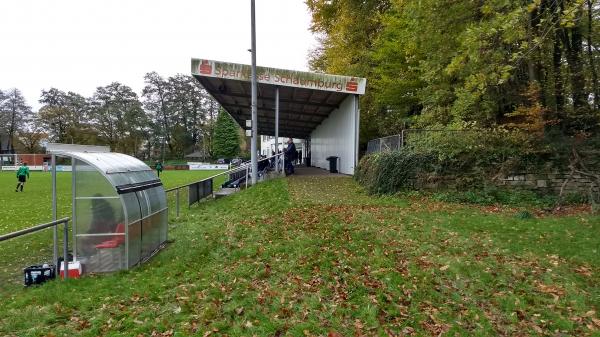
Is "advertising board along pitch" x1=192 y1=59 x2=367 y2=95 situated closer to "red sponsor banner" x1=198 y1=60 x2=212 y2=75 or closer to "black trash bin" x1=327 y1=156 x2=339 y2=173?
"red sponsor banner" x1=198 y1=60 x2=212 y2=75

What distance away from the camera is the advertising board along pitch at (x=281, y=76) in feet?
51.2

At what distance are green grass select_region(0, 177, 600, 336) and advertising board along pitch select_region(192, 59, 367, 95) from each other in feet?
29.0

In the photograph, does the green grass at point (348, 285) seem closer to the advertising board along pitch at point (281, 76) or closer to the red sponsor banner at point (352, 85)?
the advertising board along pitch at point (281, 76)

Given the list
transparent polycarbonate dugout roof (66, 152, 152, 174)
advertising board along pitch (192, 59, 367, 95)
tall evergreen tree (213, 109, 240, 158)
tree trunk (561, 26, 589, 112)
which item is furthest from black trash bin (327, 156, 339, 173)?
tall evergreen tree (213, 109, 240, 158)

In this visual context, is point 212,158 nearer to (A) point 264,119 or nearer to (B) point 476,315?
(A) point 264,119

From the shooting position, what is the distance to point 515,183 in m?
11.5

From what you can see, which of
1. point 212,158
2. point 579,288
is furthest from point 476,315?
point 212,158

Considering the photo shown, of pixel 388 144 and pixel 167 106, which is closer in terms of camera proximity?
pixel 388 144

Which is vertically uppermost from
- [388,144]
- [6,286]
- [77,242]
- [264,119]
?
[264,119]

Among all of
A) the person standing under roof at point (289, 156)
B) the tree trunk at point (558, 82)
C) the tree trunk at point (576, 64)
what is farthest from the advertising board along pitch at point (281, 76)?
the tree trunk at point (576, 64)

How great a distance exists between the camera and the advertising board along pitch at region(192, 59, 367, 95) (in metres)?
15.6

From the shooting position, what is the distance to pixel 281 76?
632 inches

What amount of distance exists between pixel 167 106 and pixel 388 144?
213ft

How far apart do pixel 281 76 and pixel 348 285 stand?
12163mm
